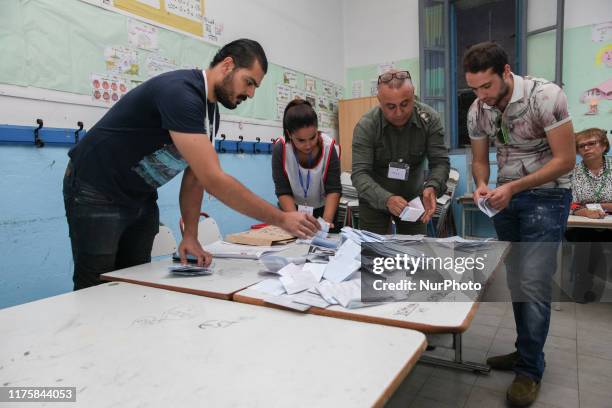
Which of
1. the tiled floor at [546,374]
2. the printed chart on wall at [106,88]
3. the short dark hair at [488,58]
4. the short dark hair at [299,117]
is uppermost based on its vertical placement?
the printed chart on wall at [106,88]

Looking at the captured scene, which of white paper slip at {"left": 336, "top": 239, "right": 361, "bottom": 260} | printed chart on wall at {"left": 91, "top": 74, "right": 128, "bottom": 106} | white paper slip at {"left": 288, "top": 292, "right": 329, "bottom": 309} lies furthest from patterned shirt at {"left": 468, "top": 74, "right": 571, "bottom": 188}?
printed chart on wall at {"left": 91, "top": 74, "right": 128, "bottom": 106}

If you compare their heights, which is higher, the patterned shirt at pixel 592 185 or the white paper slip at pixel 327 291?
the patterned shirt at pixel 592 185

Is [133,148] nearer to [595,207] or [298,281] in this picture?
[298,281]

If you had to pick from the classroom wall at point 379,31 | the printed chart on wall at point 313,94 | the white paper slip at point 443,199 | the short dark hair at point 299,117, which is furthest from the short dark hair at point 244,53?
the classroom wall at point 379,31

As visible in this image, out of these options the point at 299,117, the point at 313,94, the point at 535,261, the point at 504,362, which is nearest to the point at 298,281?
the point at 535,261

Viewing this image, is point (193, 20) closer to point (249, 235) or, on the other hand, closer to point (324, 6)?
point (249, 235)

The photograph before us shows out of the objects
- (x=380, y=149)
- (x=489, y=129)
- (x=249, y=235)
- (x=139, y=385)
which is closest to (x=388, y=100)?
(x=380, y=149)

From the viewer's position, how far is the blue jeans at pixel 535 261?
4.69 ft

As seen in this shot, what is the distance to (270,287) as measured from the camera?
41.8 inches

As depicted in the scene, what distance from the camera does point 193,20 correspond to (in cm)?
283

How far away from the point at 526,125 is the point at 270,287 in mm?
1119

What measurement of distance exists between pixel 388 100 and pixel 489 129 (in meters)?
0.44

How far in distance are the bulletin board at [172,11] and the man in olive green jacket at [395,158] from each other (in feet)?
5.21

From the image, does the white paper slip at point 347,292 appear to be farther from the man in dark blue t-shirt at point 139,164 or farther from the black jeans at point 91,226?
the black jeans at point 91,226
